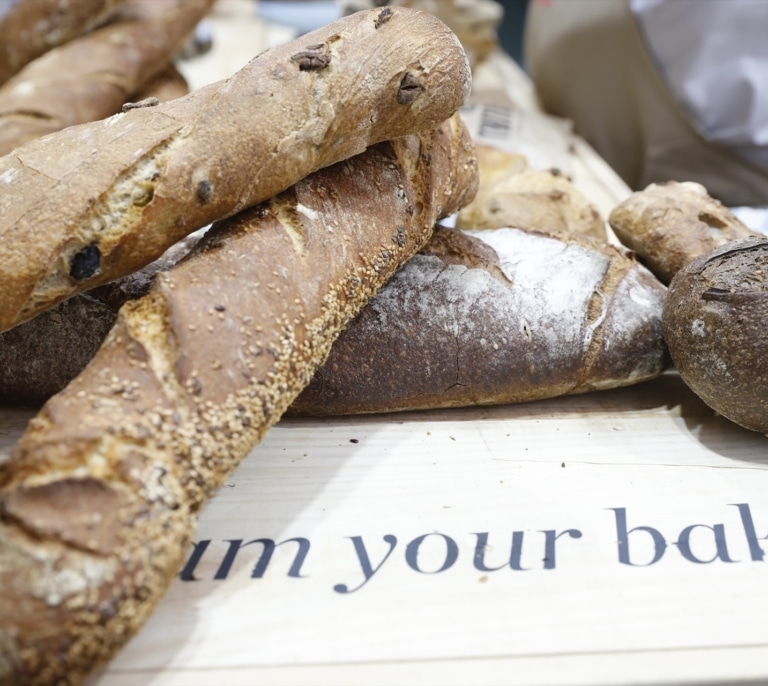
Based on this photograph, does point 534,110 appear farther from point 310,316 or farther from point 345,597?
point 345,597

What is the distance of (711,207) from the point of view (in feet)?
5.24

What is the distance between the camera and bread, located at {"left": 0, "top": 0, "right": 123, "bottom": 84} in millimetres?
2406

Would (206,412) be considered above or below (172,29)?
below

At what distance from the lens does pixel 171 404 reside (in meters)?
0.94

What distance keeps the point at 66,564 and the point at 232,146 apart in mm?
623

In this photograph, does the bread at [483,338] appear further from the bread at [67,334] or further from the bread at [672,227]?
the bread at [67,334]

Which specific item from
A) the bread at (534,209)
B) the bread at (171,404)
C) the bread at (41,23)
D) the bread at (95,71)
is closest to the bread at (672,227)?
the bread at (534,209)

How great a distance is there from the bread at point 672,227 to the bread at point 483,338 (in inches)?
7.0

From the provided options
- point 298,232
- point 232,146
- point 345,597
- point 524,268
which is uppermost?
point 232,146

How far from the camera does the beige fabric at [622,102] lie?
2.44 meters

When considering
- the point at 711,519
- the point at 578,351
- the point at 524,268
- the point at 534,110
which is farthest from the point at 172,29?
the point at 711,519

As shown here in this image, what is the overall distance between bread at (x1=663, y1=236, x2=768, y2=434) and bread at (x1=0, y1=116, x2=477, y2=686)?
0.51 meters

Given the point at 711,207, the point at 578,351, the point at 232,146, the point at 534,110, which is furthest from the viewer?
the point at 534,110

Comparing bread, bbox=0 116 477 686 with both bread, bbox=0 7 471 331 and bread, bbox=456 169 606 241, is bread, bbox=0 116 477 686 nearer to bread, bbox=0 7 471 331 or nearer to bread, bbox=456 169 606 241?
bread, bbox=0 7 471 331
